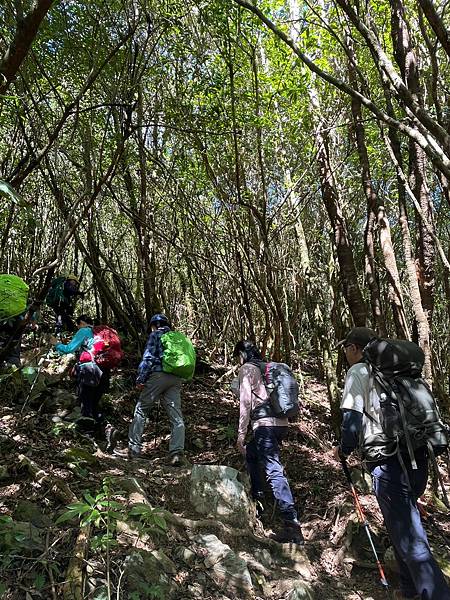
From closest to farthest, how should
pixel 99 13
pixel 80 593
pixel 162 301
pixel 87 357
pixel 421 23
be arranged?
pixel 80 593 < pixel 421 23 < pixel 87 357 < pixel 99 13 < pixel 162 301

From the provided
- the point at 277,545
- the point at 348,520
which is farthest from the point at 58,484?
the point at 348,520

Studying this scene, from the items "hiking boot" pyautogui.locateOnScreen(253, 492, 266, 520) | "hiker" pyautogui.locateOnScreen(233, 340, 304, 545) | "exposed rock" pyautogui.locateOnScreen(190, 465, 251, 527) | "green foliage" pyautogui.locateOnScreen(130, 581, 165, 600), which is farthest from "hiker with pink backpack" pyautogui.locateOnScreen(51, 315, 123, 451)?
"green foliage" pyautogui.locateOnScreen(130, 581, 165, 600)

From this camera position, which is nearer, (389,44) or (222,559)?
(222,559)

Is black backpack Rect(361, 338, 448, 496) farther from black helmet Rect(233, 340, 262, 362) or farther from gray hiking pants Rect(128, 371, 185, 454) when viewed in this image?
gray hiking pants Rect(128, 371, 185, 454)

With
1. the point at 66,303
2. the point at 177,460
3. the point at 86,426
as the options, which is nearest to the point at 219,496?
the point at 177,460

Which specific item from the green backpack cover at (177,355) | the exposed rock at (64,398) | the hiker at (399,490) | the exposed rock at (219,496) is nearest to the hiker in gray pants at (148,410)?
the green backpack cover at (177,355)

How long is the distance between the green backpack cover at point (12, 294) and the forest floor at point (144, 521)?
48.3 inches

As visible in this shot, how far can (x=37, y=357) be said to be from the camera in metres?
7.19

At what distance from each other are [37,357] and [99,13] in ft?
16.2

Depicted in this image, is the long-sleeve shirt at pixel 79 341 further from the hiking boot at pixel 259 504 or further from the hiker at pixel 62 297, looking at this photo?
the hiker at pixel 62 297

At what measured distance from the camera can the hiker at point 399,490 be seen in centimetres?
312

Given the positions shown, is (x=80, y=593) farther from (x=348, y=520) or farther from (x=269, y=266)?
(x=269, y=266)

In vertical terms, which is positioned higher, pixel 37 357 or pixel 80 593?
pixel 37 357

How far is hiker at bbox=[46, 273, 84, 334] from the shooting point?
863cm
